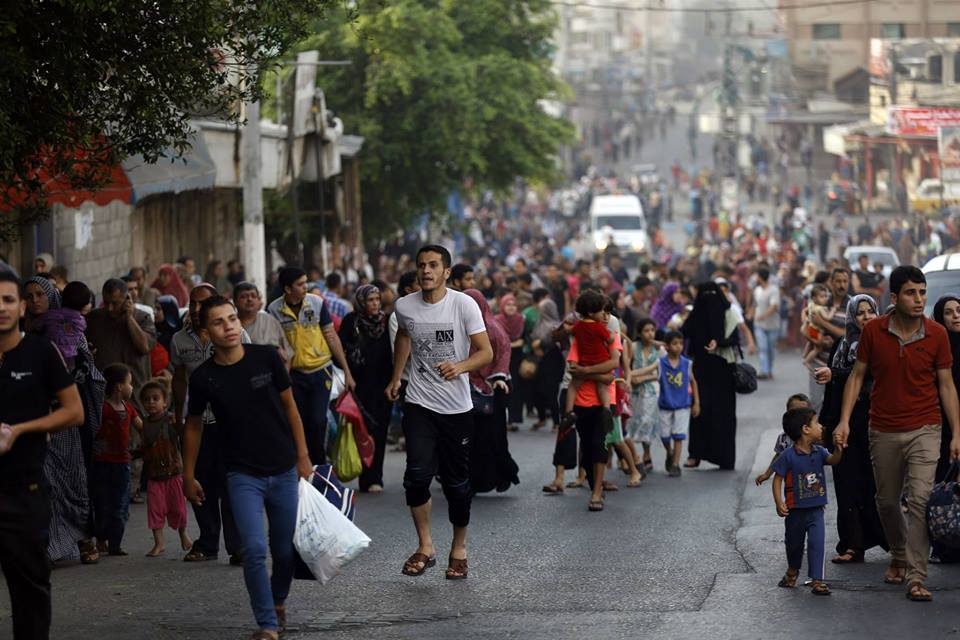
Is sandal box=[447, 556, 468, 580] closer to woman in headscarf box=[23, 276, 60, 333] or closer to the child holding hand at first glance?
the child holding hand

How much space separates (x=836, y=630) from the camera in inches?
319

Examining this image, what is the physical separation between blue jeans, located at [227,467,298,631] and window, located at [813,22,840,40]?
65.1 m

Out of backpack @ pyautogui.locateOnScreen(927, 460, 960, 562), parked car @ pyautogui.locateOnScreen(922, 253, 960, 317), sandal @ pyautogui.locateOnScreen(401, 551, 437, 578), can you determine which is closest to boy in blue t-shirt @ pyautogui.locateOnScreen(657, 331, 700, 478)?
parked car @ pyautogui.locateOnScreen(922, 253, 960, 317)

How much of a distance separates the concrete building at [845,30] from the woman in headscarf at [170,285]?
4389cm

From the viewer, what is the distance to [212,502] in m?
10.3

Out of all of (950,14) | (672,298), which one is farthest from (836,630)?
Result: (950,14)

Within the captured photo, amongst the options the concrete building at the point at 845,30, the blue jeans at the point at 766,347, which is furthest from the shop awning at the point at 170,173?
the concrete building at the point at 845,30

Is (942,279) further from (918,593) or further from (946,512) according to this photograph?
(918,593)

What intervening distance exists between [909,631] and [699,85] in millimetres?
130415

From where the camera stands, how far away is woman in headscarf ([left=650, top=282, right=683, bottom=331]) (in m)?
19.8

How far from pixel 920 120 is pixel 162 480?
3963cm

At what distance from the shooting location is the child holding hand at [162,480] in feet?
34.8

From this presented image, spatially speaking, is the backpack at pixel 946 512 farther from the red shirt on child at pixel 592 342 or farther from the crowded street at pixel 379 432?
the red shirt on child at pixel 592 342

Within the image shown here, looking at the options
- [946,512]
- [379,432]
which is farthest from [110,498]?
[946,512]
